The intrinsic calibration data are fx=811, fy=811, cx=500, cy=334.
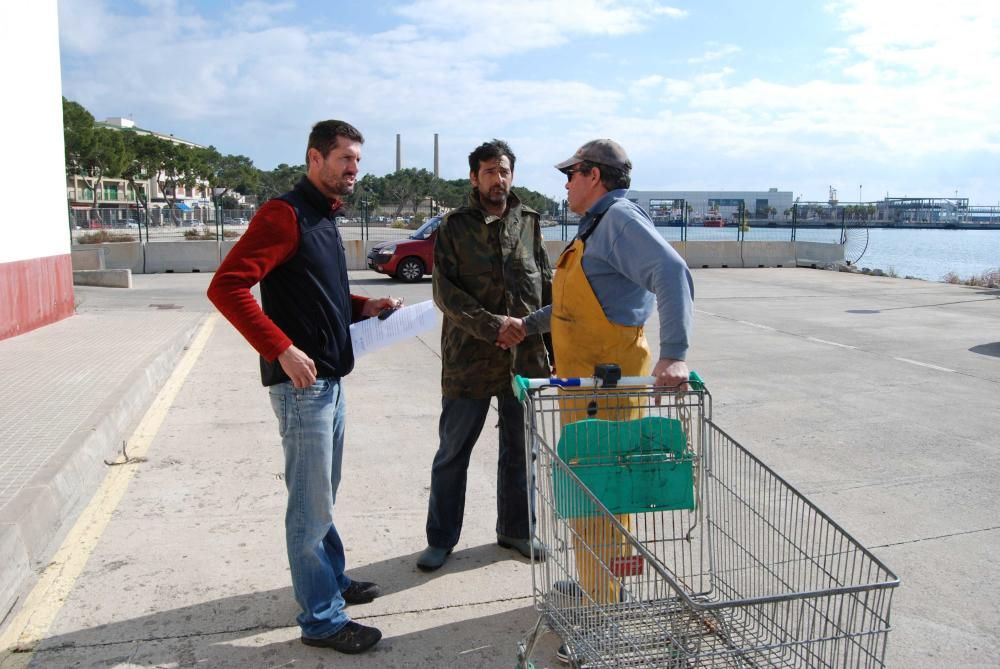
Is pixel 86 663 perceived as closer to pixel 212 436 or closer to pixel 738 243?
pixel 212 436

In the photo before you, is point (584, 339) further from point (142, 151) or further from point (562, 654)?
point (142, 151)

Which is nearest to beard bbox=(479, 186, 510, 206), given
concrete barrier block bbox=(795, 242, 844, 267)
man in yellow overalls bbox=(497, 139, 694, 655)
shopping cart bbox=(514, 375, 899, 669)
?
man in yellow overalls bbox=(497, 139, 694, 655)

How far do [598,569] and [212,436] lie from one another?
4408 mm

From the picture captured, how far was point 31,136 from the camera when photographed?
1076 centimetres

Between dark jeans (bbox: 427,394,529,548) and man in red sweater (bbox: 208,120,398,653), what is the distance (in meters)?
0.85

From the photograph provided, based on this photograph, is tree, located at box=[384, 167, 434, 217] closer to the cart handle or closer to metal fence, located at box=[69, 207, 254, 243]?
metal fence, located at box=[69, 207, 254, 243]

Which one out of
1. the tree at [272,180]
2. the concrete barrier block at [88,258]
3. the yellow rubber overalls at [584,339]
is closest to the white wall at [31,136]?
the yellow rubber overalls at [584,339]

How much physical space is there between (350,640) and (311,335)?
1.26 metres

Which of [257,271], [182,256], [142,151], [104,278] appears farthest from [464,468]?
[142,151]

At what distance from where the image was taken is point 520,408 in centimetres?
412

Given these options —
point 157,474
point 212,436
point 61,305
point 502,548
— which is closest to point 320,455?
point 502,548

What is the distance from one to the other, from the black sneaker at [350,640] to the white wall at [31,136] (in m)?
8.64

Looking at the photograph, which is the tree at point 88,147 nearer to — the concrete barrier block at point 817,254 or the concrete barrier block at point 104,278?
the concrete barrier block at point 104,278

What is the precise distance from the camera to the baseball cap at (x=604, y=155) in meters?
3.25
